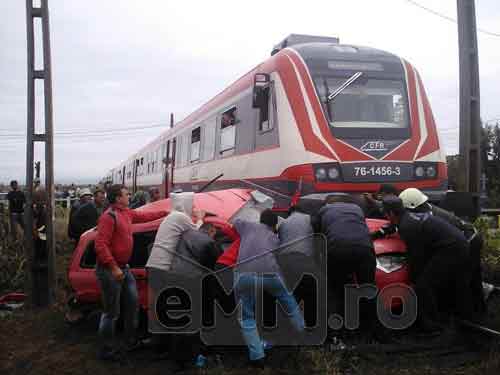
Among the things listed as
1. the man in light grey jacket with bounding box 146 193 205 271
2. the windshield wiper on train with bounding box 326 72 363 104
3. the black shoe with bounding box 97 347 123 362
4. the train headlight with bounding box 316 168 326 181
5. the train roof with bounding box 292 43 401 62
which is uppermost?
the train roof with bounding box 292 43 401 62

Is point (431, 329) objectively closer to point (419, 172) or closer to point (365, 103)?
point (419, 172)

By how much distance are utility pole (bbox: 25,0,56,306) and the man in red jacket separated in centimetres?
260

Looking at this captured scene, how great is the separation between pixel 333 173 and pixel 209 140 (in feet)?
15.5

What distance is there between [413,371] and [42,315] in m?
4.93

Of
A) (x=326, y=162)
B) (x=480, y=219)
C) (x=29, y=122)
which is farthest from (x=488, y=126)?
(x=29, y=122)

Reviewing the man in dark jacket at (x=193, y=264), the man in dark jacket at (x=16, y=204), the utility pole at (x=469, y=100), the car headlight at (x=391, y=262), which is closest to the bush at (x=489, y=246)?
the utility pole at (x=469, y=100)

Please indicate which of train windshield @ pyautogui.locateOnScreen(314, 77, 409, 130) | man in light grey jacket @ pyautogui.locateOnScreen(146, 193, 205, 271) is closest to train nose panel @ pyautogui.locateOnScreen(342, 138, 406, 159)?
train windshield @ pyautogui.locateOnScreen(314, 77, 409, 130)

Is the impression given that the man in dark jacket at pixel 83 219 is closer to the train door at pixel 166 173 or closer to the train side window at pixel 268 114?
the train side window at pixel 268 114

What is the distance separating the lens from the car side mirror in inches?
344

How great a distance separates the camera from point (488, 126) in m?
34.7

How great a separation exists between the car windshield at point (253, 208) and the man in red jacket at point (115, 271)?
1.34m

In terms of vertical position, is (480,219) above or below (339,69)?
below

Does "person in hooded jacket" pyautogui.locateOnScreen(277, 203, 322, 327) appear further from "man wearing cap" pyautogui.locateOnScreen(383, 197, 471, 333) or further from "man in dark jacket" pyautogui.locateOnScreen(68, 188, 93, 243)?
"man in dark jacket" pyautogui.locateOnScreen(68, 188, 93, 243)

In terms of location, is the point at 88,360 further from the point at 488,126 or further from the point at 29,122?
the point at 488,126
